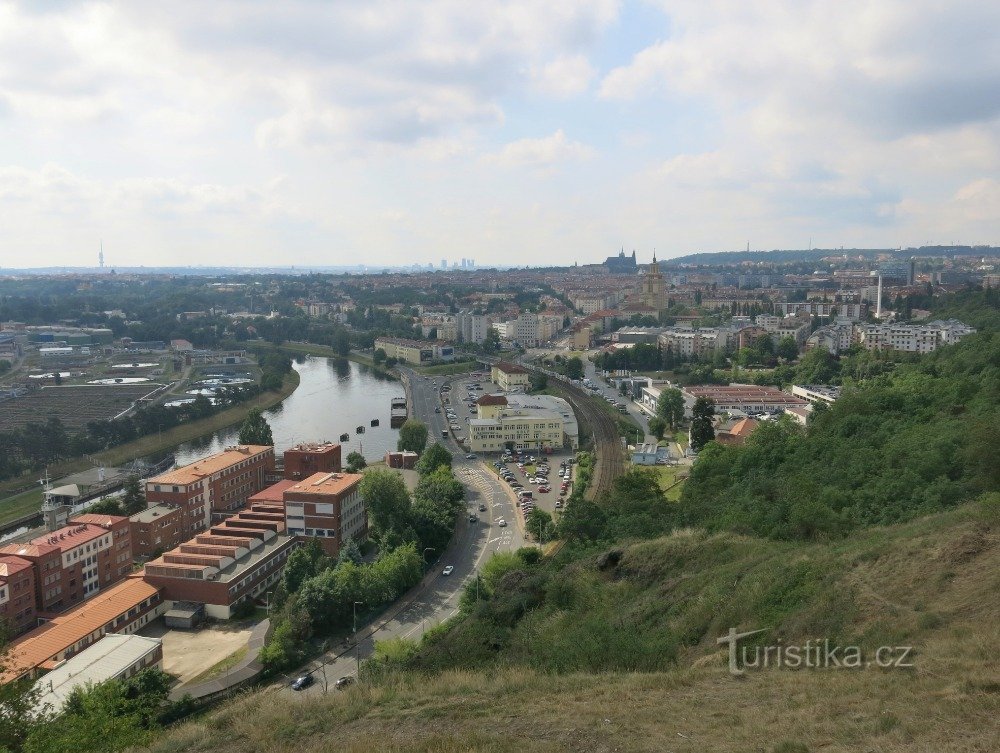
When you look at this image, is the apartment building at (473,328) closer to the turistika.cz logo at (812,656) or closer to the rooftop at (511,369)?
the rooftop at (511,369)

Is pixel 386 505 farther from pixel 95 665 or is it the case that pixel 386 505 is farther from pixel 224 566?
pixel 95 665

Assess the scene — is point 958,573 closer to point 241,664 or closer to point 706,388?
point 241,664

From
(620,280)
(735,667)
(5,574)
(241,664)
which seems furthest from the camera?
(620,280)

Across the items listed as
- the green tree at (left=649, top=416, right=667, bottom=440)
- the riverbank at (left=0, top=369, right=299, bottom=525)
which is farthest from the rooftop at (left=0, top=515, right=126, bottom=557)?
the green tree at (left=649, top=416, right=667, bottom=440)

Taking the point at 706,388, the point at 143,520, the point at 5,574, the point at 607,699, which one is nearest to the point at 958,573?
the point at 607,699

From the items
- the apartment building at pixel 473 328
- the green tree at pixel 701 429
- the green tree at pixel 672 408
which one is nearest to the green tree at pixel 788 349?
the green tree at pixel 672 408

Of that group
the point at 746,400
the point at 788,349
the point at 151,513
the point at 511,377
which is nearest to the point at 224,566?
the point at 151,513

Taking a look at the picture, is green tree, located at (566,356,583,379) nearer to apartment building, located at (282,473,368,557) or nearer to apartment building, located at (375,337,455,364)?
apartment building, located at (375,337,455,364)
